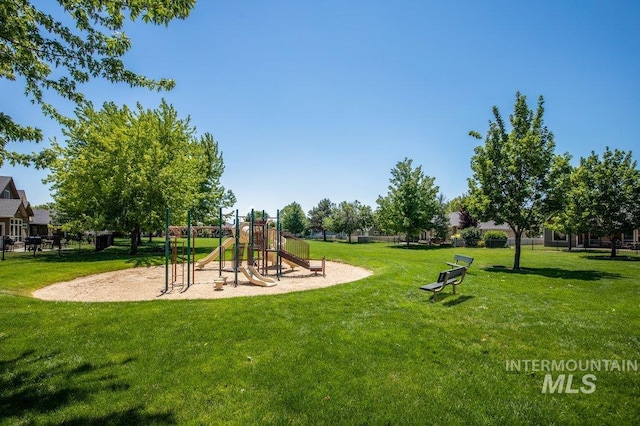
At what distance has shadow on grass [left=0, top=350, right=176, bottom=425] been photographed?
14.2ft

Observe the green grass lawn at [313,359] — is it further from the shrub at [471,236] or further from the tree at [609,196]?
the shrub at [471,236]

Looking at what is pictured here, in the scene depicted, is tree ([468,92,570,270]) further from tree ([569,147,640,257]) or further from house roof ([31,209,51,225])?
house roof ([31,209,51,225])

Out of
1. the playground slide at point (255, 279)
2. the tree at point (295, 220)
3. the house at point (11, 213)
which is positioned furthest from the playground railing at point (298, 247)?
the tree at point (295, 220)

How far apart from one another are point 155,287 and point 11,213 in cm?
3722

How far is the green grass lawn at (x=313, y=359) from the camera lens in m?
4.50

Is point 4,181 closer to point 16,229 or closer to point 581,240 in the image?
point 16,229

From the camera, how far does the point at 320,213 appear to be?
9856cm

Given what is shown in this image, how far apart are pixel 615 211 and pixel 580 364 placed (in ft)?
99.4

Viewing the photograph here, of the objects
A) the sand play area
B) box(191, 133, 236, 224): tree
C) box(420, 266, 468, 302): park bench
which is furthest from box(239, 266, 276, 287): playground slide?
box(191, 133, 236, 224): tree

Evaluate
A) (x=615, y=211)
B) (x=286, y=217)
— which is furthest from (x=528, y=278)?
(x=286, y=217)

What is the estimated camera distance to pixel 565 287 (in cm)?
1298

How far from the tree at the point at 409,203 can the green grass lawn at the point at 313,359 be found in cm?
3425

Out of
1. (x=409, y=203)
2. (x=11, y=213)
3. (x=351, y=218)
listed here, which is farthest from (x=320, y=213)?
(x=11, y=213)

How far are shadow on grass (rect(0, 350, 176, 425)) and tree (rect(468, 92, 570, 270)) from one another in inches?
743
